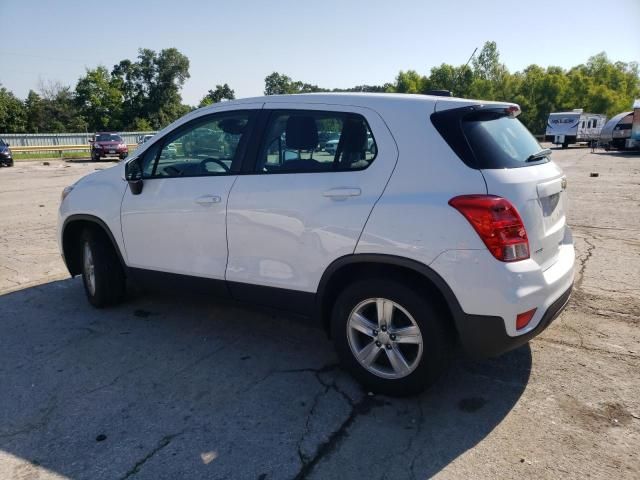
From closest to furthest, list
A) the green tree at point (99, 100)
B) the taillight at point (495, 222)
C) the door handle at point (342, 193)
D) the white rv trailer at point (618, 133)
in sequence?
the taillight at point (495, 222), the door handle at point (342, 193), the white rv trailer at point (618, 133), the green tree at point (99, 100)

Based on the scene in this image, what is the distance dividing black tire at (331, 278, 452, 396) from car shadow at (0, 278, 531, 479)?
0.13 metres

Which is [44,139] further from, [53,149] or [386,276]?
[386,276]

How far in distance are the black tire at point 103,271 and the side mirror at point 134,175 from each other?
0.82 m

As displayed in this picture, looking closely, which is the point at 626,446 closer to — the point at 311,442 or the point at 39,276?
the point at 311,442

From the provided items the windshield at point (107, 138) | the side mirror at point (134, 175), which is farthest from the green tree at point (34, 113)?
the side mirror at point (134, 175)

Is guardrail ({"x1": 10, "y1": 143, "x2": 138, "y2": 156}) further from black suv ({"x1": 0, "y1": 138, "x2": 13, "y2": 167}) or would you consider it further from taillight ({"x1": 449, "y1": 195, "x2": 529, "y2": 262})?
taillight ({"x1": 449, "y1": 195, "x2": 529, "y2": 262})

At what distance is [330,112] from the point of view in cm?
326

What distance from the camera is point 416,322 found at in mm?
2891

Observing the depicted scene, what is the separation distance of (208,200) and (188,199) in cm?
23

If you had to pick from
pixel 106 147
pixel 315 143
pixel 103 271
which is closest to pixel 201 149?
pixel 315 143

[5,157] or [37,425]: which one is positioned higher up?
[5,157]

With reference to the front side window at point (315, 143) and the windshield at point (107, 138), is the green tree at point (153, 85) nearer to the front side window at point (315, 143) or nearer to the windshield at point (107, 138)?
the windshield at point (107, 138)

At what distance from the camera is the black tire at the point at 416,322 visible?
2854 millimetres

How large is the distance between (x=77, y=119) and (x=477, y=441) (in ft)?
251
